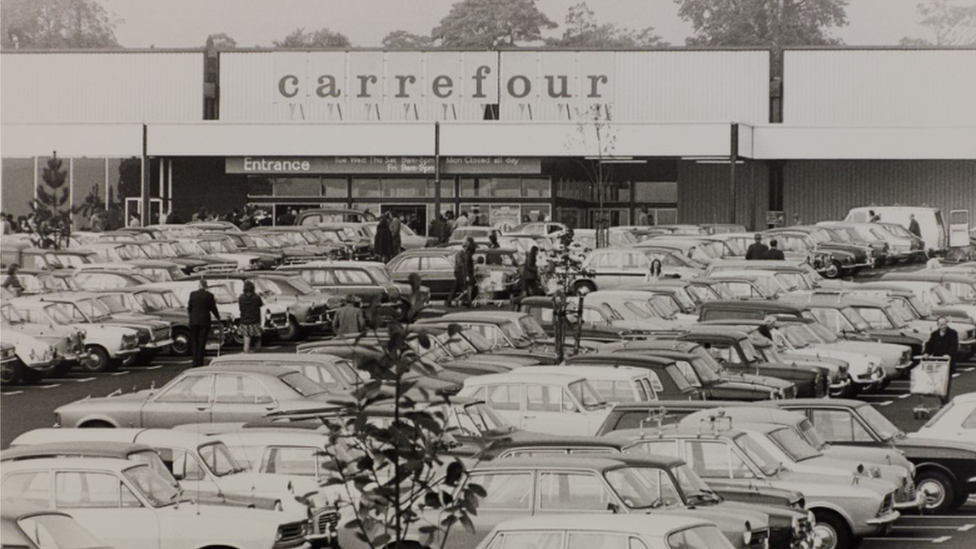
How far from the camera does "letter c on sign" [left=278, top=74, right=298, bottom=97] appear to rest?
73.7m

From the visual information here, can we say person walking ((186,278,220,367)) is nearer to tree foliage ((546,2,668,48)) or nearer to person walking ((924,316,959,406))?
person walking ((924,316,959,406))

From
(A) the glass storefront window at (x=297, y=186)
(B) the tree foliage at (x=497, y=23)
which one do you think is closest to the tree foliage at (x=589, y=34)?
(B) the tree foliage at (x=497, y=23)

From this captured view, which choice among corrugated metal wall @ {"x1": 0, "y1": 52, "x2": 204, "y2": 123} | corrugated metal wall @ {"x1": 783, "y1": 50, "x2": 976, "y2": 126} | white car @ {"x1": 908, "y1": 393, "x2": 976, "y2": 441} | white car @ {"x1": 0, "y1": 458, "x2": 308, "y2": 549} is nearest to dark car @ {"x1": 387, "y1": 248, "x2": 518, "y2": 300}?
white car @ {"x1": 908, "y1": 393, "x2": 976, "y2": 441}

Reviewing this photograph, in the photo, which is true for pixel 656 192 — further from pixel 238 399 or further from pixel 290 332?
pixel 238 399

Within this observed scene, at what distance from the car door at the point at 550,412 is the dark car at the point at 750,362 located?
5.43 metres

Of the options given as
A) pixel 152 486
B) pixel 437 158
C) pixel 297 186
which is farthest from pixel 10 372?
pixel 297 186

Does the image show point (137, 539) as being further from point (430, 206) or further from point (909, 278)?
point (430, 206)

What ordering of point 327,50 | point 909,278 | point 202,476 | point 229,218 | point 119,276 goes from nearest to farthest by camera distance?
point 202,476, point 119,276, point 909,278, point 229,218, point 327,50

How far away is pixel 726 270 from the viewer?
40844mm

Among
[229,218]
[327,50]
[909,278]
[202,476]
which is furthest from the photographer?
[327,50]

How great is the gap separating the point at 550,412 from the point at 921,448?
4.50m

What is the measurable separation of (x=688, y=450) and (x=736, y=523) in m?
2.95

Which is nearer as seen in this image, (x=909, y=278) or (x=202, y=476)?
(x=202, y=476)

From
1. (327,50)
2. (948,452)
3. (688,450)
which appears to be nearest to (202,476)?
(688,450)
